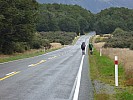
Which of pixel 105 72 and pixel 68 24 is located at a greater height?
pixel 68 24

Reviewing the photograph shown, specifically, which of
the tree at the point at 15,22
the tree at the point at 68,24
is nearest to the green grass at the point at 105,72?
the tree at the point at 15,22

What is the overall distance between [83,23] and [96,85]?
18076cm

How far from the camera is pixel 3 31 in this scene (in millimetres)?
43469

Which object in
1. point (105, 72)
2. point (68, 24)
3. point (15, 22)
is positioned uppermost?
point (68, 24)

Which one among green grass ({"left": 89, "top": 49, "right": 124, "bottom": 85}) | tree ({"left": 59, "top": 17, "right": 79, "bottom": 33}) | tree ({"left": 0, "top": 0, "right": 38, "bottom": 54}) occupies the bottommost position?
green grass ({"left": 89, "top": 49, "right": 124, "bottom": 85})

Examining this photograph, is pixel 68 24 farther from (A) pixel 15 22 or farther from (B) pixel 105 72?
(B) pixel 105 72

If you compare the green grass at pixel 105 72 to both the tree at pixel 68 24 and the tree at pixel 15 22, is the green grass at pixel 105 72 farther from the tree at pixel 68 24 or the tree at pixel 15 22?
the tree at pixel 68 24

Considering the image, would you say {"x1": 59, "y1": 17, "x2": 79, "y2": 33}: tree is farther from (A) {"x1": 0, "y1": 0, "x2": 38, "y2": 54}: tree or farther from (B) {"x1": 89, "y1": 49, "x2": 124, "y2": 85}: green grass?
(B) {"x1": 89, "y1": 49, "x2": 124, "y2": 85}: green grass

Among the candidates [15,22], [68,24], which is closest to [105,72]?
[15,22]

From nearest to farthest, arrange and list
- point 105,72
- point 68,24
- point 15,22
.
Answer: point 105,72 < point 15,22 < point 68,24

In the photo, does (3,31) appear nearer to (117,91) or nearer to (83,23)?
(117,91)

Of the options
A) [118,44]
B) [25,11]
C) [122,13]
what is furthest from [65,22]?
[25,11]

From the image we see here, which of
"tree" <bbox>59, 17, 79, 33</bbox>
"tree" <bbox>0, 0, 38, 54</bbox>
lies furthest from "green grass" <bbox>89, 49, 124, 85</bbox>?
"tree" <bbox>59, 17, 79, 33</bbox>

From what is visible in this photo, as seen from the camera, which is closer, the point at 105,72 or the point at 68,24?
the point at 105,72
